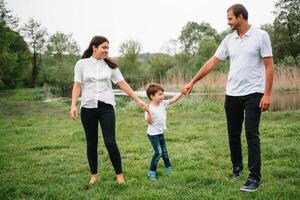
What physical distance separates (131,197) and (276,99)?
16.6m

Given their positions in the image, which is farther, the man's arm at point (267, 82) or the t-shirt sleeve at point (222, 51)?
the t-shirt sleeve at point (222, 51)

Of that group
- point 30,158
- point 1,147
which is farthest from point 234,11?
point 1,147

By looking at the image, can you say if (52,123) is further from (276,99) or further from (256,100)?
(276,99)

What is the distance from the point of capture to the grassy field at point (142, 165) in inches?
192

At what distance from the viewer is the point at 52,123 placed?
13.4 meters

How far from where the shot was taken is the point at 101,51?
522cm

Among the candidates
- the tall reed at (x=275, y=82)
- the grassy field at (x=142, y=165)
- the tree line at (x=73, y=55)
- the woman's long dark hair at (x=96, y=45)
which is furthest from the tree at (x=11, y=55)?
the woman's long dark hair at (x=96, y=45)

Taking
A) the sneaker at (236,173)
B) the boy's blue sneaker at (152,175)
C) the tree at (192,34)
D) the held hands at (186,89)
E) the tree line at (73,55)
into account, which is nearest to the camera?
the sneaker at (236,173)

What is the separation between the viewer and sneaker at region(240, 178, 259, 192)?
186 inches

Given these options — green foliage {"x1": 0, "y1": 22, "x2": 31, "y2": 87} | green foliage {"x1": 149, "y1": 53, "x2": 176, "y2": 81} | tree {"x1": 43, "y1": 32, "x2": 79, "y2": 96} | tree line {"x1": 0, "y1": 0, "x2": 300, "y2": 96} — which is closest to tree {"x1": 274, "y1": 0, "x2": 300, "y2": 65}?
tree line {"x1": 0, "y1": 0, "x2": 300, "y2": 96}

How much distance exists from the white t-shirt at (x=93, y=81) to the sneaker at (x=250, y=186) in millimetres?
2121

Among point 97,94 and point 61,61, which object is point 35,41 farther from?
point 97,94

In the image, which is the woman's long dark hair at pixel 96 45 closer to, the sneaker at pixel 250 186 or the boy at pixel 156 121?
the boy at pixel 156 121

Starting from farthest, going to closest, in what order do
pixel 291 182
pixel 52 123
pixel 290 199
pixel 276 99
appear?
1. pixel 276 99
2. pixel 52 123
3. pixel 291 182
4. pixel 290 199
